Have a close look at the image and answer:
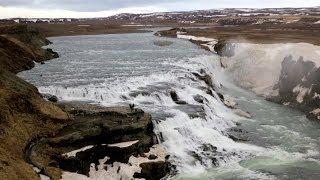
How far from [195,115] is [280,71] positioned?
19.4m

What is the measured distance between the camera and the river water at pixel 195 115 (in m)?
25.4

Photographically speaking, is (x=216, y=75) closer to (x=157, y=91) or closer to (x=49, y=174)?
(x=157, y=91)

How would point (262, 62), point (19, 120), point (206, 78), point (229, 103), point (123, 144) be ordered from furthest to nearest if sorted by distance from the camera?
point (262, 62), point (206, 78), point (229, 103), point (123, 144), point (19, 120)

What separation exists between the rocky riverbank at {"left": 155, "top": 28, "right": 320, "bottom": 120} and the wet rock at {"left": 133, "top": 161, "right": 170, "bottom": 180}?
716 inches

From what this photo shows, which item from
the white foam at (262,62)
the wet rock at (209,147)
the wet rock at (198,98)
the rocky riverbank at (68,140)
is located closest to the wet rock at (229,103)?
the wet rock at (198,98)

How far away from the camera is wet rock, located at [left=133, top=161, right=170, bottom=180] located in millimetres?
22984

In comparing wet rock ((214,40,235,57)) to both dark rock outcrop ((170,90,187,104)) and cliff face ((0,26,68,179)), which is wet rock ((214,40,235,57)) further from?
cliff face ((0,26,68,179))

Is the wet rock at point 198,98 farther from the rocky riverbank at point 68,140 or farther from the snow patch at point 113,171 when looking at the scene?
the snow patch at point 113,171

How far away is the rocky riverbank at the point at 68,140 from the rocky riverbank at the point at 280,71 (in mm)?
18552

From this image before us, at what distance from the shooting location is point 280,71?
47062 millimetres

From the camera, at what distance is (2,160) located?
63.8 ft

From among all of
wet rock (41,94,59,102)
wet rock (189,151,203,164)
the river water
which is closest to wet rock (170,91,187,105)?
the river water

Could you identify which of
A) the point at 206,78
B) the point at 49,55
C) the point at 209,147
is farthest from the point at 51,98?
the point at 49,55

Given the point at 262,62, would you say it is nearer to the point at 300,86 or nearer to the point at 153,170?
the point at 300,86
